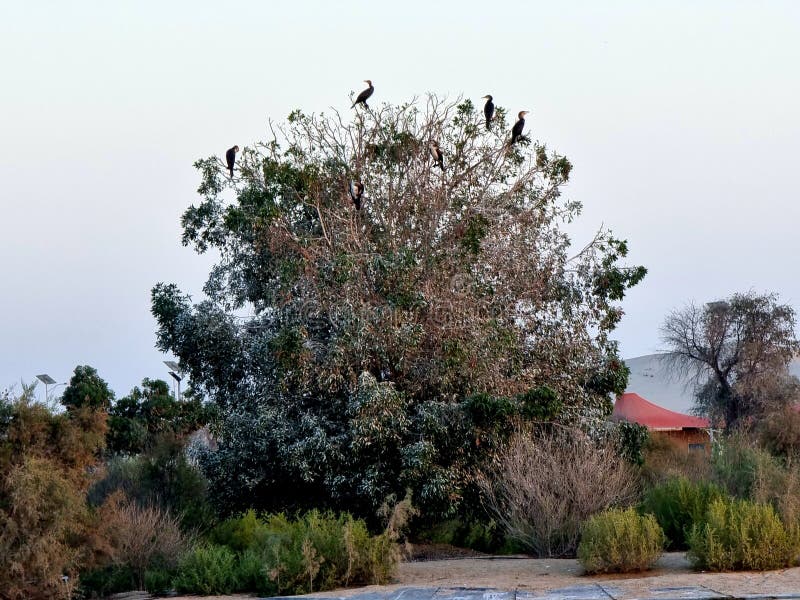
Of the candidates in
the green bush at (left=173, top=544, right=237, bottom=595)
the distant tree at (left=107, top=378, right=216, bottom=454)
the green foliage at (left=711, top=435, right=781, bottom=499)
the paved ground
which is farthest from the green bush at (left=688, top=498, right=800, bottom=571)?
the distant tree at (left=107, top=378, right=216, bottom=454)

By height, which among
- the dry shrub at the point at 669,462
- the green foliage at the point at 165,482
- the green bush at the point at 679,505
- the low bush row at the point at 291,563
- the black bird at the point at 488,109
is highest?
the black bird at the point at 488,109

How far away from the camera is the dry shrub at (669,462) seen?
2122cm

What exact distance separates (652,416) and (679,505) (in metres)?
24.7

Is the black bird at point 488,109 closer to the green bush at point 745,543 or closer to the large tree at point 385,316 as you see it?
the large tree at point 385,316

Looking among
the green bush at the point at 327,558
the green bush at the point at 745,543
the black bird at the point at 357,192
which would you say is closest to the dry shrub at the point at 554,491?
the green bush at the point at 745,543

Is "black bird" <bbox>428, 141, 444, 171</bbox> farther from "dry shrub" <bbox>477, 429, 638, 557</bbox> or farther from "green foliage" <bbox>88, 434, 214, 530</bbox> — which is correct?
"green foliage" <bbox>88, 434, 214, 530</bbox>

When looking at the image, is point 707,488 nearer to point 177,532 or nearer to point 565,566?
point 565,566

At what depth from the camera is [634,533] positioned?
14820 millimetres

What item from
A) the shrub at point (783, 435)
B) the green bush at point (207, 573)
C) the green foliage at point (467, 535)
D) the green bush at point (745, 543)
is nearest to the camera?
the green bush at point (745, 543)

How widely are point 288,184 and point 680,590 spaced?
38.3ft

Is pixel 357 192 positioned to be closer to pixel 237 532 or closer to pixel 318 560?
pixel 237 532

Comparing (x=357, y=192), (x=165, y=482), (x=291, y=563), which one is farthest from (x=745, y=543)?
(x=165, y=482)

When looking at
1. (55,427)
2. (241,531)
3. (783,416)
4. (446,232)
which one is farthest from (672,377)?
(55,427)

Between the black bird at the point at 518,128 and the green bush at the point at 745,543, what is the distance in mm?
9617
